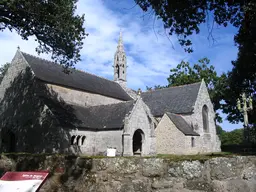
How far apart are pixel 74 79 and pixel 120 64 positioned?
13.4 metres

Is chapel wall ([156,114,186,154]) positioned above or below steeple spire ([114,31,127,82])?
below

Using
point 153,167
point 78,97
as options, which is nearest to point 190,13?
point 153,167

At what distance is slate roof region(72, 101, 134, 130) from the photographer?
2443 cm

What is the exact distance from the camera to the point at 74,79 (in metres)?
30.8

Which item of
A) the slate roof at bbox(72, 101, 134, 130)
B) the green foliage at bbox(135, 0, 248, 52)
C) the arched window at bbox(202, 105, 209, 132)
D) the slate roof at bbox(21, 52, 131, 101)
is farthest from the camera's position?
the arched window at bbox(202, 105, 209, 132)

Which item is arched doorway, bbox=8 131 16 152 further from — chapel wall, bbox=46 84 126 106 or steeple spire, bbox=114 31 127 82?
steeple spire, bbox=114 31 127 82

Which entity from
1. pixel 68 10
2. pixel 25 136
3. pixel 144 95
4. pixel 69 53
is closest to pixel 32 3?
pixel 68 10

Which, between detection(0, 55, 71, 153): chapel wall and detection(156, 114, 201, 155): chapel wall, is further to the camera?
detection(156, 114, 201, 155): chapel wall

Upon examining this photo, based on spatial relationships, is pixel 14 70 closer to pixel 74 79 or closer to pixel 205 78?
pixel 74 79

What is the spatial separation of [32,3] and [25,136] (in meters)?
13.4

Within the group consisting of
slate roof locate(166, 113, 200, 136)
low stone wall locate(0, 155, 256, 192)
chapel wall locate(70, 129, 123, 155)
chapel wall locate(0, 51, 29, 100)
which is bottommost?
low stone wall locate(0, 155, 256, 192)

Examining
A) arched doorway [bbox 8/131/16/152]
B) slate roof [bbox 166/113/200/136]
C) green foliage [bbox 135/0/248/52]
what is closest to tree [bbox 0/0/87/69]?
green foliage [bbox 135/0/248/52]

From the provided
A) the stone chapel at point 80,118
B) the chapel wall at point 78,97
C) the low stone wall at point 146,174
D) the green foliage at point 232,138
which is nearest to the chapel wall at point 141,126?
the stone chapel at point 80,118

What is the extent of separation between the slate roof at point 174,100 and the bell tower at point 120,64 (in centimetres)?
553
